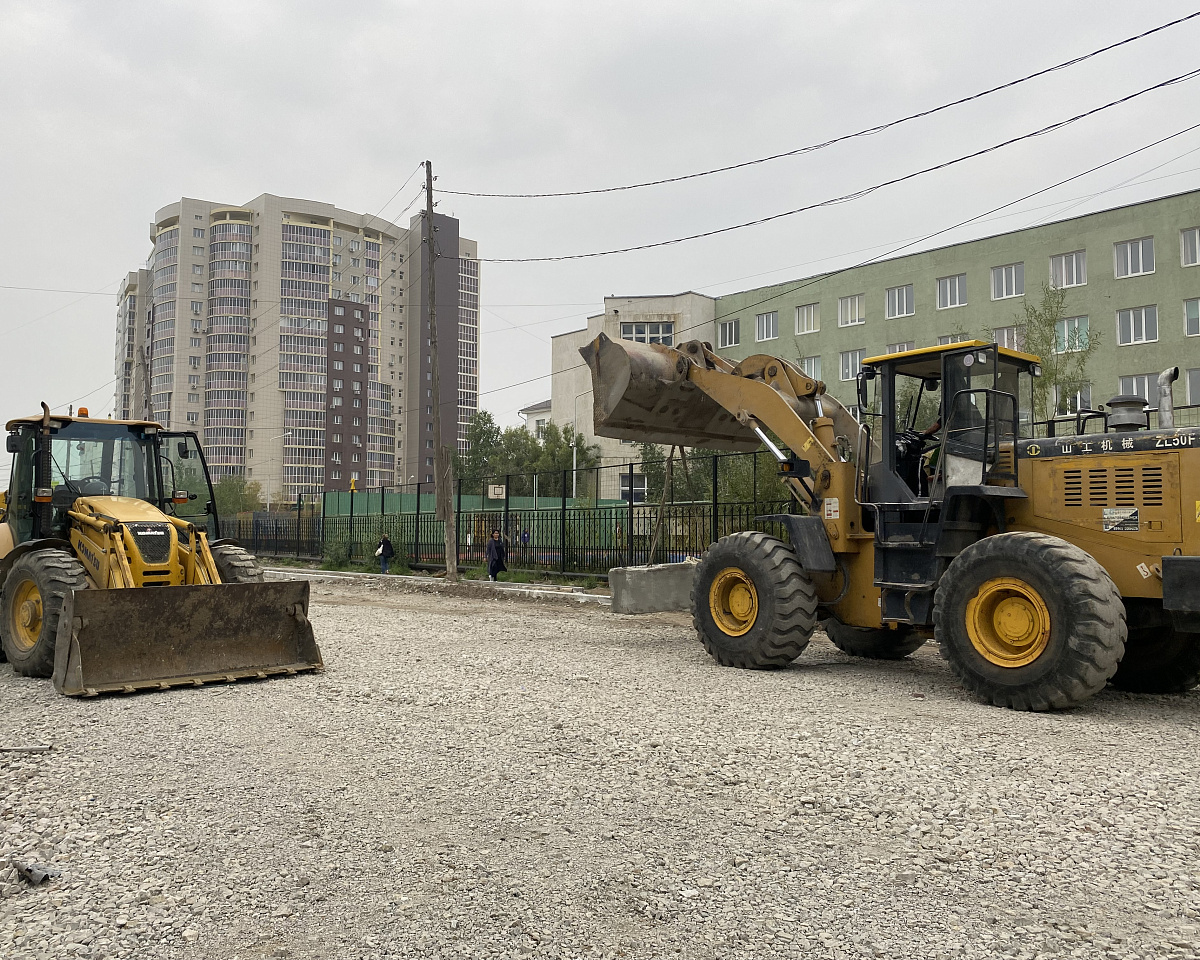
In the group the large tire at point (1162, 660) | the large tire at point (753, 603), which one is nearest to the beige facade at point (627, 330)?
the large tire at point (753, 603)

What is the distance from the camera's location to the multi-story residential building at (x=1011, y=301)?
117 feet

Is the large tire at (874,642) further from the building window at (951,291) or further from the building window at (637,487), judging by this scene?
the building window at (951,291)

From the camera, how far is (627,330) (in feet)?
194

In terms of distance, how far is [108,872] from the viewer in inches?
152

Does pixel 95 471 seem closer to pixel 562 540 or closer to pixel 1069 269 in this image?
pixel 562 540

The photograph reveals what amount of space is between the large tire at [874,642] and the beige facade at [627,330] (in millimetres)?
39913

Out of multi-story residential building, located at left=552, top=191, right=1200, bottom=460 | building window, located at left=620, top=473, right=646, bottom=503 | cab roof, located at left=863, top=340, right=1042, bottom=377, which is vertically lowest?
building window, located at left=620, top=473, right=646, bottom=503

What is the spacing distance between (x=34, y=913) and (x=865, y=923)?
3096mm

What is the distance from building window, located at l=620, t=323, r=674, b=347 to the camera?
56625mm

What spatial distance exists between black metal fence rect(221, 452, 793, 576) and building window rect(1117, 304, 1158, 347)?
20.2 metres

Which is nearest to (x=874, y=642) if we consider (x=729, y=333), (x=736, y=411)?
(x=736, y=411)

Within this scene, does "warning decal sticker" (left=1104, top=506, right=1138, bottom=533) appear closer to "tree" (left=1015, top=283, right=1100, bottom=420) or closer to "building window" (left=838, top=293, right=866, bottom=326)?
"tree" (left=1015, top=283, right=1100, bottom=420)

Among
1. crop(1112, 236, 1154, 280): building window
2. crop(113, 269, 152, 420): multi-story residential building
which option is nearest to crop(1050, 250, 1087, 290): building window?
crop(1112, 236, 1154, 280): building window

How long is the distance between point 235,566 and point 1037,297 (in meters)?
37.3
